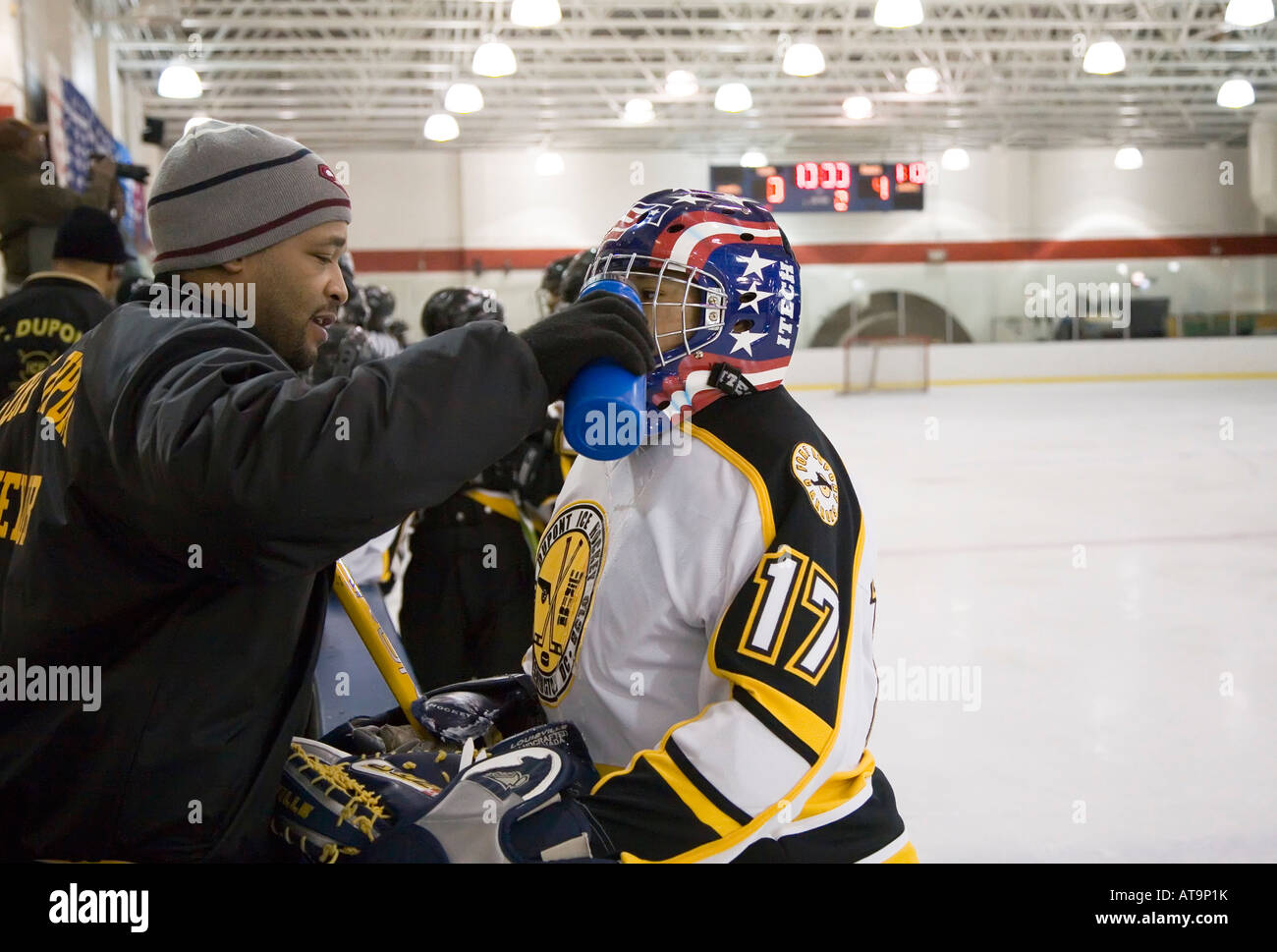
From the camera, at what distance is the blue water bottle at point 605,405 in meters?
1.04

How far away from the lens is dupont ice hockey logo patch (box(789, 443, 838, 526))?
1.32 m

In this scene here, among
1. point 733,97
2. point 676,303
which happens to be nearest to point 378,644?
point 676,303

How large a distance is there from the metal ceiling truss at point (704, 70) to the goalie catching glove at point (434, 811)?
10604 millimetres

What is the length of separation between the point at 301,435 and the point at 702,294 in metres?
0.72

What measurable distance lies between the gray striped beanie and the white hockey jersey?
1.67 feet

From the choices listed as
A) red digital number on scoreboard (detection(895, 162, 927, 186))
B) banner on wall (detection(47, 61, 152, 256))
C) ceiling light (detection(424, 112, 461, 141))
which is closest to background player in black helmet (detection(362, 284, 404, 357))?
banner on wall (detection(47, 61, 152, 256))

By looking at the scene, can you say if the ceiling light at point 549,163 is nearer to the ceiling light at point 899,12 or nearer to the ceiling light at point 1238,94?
the ceiling light at point 1238,94

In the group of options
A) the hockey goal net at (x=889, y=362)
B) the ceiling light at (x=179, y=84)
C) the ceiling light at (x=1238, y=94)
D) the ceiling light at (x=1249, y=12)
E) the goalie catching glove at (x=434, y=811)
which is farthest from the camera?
the hockey goal net at (x=889, y=362)

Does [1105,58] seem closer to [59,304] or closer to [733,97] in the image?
[733,97]

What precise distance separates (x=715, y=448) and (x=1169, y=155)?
2146 cm

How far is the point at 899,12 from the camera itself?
7.63 metres

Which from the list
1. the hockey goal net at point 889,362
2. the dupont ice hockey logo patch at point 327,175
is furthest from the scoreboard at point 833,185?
the dupont ice hockey logo patch at point 327,175

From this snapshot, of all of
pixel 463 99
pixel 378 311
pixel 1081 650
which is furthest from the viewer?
pixel 463 99
